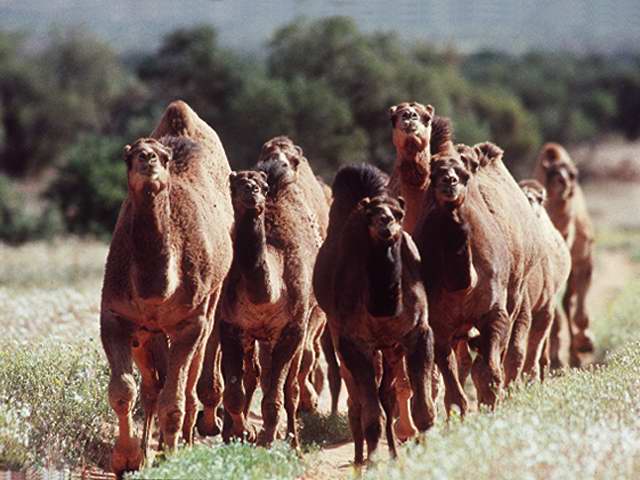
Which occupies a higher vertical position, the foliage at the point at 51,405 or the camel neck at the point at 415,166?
the camel neck at the point at 415,166

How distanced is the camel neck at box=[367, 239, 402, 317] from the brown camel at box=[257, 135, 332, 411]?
2.60 metres

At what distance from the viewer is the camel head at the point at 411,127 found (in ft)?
37.6

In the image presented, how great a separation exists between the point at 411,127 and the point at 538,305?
137 inches

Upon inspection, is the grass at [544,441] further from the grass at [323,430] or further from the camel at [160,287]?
the grass at [323,430]

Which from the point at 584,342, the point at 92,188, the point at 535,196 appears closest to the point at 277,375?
the point at 535,196

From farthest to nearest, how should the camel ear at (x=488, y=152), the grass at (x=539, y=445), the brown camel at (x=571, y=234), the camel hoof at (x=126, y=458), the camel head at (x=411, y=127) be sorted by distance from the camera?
the brown camel at (x=571, y=234)
the camel ear at (x=488, y=152)
the camel head at (x=411, y=127)
the camel hoof at (x=126, y=458)
the grass at (x=539, y=445)

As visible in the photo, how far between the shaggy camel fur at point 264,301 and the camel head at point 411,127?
1.17 m

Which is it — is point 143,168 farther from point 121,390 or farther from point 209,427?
point 209,427

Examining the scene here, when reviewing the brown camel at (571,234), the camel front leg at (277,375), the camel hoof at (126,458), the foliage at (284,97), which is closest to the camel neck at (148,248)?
the camel hoof at (126,458)

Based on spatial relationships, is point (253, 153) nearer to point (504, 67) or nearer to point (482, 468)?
point (482, 468)

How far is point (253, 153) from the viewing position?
35.3 m

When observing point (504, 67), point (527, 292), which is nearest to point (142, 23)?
point (504, 67)

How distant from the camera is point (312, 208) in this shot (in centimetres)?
1290

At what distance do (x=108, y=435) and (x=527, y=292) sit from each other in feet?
14.2
